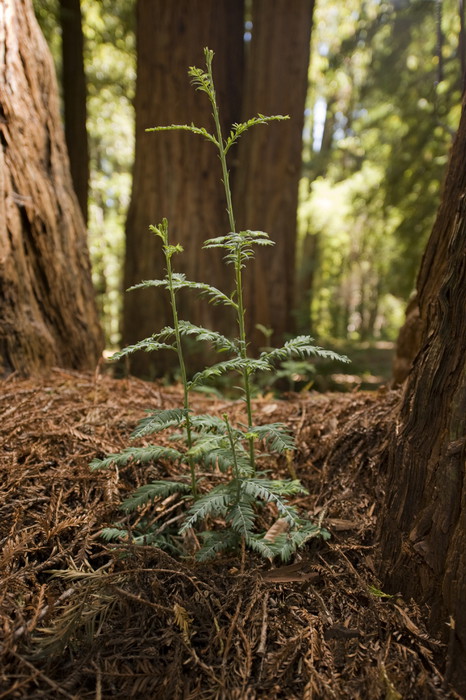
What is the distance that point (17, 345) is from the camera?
273cm

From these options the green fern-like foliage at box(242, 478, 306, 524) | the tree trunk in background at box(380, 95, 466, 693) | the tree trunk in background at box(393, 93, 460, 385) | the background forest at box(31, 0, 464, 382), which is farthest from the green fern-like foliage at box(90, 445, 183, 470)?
the background forest at box(31, 0, 464, 382)

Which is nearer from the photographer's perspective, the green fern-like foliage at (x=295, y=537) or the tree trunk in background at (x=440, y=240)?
the green fern-like foliage at (x=295, y=537)

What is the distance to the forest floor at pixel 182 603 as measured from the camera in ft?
3.70

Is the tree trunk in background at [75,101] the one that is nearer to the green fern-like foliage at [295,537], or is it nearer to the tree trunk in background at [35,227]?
the tree trunk in background at [35,227]

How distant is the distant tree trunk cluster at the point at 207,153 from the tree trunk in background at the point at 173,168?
1 centimetres

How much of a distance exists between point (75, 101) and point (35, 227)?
396 centimetres

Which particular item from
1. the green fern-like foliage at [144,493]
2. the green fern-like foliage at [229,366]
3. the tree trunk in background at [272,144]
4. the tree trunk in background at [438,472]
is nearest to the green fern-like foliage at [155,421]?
the green fern-like foliage at [229,366]

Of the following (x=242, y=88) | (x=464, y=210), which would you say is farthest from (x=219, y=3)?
(x=464, y=210)

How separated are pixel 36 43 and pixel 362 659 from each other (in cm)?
383

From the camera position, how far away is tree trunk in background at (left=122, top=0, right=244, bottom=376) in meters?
4.61

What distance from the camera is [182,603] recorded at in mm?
1315

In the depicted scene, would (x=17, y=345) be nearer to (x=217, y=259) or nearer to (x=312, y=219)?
(x=217, y=259)

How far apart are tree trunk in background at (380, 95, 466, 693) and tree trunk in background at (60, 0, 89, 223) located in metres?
5.38

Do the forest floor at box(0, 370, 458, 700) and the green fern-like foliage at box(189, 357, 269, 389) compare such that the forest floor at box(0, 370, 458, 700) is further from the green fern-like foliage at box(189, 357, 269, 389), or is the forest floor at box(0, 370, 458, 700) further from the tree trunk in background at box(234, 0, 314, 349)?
the tree trunk in background at box(234, 0, 314, 349)
